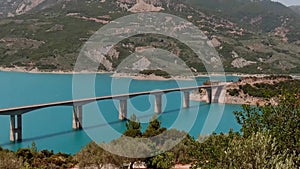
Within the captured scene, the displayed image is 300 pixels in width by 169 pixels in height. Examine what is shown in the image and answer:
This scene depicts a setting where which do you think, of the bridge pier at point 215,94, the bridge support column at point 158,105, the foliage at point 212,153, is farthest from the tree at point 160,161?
the bridge pier at point 215,94

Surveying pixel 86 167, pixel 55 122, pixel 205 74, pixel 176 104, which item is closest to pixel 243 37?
pixel 205 74

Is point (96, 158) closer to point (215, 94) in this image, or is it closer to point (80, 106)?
point (80, 106)

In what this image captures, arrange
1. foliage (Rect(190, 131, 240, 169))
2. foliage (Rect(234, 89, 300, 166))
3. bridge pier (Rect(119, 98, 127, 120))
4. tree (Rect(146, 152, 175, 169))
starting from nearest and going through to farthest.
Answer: foliage (Rect(234, 89, 300, 166))
foliage (Rect(190, 131, 240, 169))
tree (Rect(146, 152, 175, 169))
bridge pier (Rect(119, 98, 127, 120))

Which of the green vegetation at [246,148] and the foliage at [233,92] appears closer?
the green vegetation at [246,148]

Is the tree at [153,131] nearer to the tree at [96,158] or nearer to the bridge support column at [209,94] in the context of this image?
the tree at [96,158]

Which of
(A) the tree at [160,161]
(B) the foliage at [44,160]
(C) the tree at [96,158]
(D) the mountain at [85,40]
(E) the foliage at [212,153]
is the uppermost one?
(E) the foliage at [212,153]

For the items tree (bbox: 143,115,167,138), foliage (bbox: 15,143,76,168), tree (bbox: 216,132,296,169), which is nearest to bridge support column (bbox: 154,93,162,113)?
tree (bbox: 143,115,167,138)

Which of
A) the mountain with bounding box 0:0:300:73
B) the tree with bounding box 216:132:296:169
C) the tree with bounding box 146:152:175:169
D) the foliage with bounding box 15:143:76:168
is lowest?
the mountain with bounding box 0:0:300:73

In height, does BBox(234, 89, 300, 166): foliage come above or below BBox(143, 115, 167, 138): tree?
above

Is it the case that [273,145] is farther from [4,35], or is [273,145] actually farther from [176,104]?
[4,35]

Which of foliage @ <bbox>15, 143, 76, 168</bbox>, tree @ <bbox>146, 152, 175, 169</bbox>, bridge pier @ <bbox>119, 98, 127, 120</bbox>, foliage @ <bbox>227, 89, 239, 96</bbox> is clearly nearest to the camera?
tree @ <bbox>146, 152, 175, 169</bbox>

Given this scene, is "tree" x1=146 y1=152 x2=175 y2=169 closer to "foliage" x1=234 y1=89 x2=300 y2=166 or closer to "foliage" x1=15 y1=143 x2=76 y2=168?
"foliage" x1=15 y1=143 x2=76 y2=168
